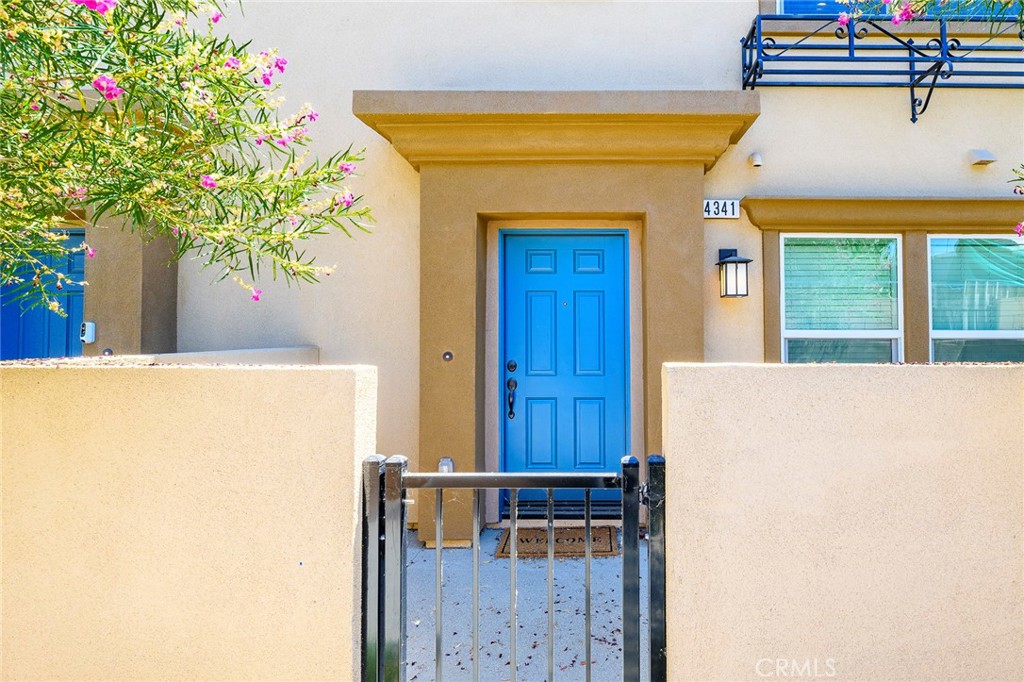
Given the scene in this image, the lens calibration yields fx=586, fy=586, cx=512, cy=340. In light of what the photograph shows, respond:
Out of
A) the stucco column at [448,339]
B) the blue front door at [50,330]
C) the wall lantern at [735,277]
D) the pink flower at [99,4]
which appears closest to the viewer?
the pink flower at [99,4]

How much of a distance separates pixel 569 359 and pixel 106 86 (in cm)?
405

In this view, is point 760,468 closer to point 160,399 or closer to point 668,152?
point 160,399

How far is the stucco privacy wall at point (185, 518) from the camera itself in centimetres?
222

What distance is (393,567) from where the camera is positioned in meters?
2.27

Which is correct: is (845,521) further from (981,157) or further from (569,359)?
(981,157)

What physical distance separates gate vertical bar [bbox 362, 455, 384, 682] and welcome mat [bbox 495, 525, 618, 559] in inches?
86.5

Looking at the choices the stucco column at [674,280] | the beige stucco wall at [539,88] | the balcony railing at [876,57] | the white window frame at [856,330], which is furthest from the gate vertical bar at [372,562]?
the balcony railing at [876,57]

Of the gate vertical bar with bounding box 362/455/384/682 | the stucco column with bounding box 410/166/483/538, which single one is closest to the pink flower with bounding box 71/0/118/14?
the gate vertical bar with bounding box 362/455/384/682

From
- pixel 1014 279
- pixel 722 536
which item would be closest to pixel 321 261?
pixel 722 536

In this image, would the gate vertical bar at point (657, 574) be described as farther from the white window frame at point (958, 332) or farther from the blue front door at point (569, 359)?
the white window frame at point (958, 332)

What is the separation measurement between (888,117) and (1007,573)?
422cm

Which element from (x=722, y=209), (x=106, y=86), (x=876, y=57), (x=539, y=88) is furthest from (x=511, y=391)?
(x=876, y=57)

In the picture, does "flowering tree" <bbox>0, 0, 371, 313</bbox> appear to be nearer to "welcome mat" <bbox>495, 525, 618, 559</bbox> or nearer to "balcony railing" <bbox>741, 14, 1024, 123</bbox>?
"welcome mat" <bbox>495, 525, 618, 559</bbox>

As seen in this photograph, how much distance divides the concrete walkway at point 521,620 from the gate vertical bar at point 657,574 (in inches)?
27.5
